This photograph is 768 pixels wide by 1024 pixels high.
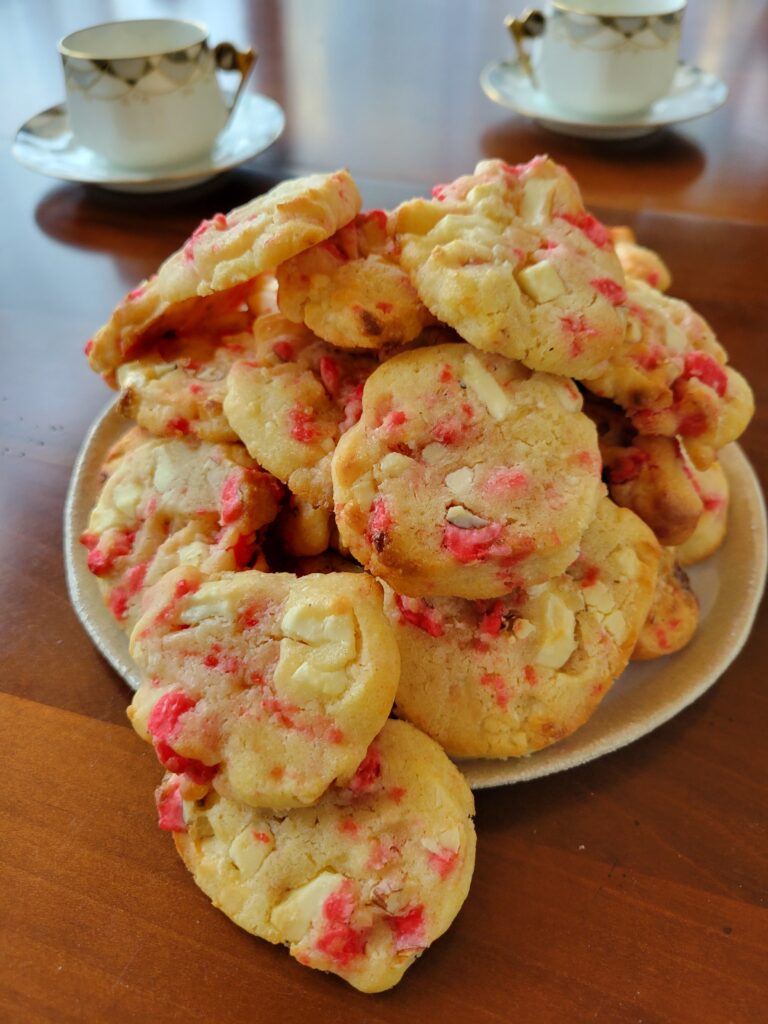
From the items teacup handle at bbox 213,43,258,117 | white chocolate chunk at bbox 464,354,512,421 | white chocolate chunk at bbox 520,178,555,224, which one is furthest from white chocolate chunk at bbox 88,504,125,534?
teacup handle at bbox 213,43,258,117

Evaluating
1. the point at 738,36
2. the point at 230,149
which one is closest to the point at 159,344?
the point at 230,149

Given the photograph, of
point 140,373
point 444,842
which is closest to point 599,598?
point 444,842

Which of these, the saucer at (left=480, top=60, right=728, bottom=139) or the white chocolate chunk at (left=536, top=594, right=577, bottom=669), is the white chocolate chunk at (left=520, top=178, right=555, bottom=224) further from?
the saucer at (left=480, top=60, right=728, bottom=139)

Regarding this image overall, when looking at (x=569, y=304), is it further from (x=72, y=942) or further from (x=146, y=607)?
(x=72, y=942)

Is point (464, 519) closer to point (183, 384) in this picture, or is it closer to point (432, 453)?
point (432, 453)

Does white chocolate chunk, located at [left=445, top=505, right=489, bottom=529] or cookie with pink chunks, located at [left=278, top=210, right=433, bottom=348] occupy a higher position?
cookie with pink chunks, located at [left=278, top=210, right=433, bottom=348]

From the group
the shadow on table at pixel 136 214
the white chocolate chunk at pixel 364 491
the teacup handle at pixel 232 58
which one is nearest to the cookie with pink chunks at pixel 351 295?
the white chocolate chunk at pixel 364 491
